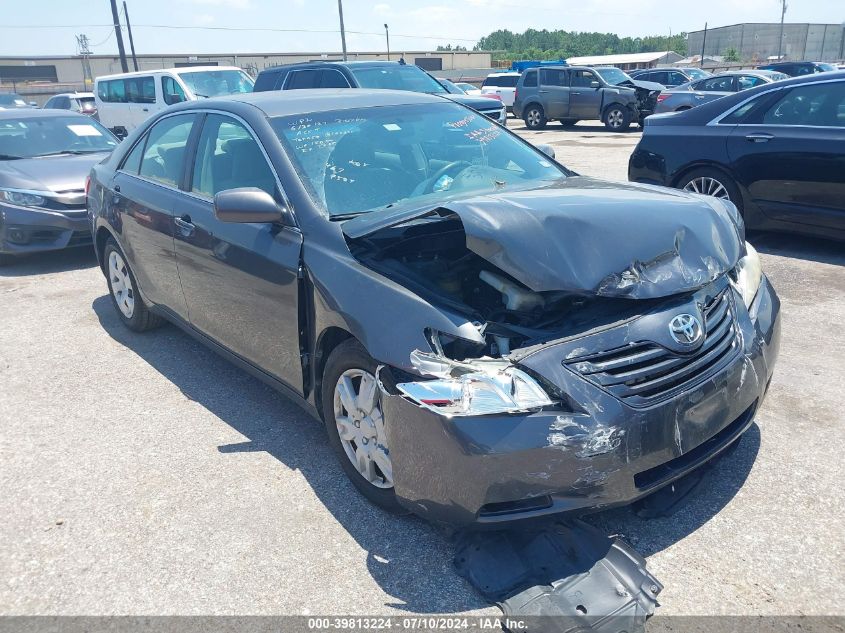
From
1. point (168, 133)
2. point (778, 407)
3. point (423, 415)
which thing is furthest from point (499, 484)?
point (168, 133)

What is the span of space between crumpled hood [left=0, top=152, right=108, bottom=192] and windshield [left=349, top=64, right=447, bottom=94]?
4767mm

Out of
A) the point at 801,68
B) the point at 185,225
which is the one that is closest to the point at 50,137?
the point at 185,225

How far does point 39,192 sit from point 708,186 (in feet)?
22.4

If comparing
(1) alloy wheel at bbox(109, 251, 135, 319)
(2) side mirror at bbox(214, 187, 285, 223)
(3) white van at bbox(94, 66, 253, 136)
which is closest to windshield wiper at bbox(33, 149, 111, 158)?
(1) alloy wheel at bbox(109, 251, 135, 319)

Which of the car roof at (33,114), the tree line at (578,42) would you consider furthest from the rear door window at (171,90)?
the tree line at (578,42)

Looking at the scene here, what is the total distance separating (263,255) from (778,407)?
2792mm

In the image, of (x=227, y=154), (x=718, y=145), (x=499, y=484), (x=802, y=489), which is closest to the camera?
(x=499, y=484)

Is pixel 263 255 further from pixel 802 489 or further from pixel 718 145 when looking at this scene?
pixel 718 145

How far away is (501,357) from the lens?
258cm

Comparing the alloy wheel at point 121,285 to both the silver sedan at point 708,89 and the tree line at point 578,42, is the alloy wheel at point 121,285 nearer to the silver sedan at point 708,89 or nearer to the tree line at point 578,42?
the silver sedan at point 708,89

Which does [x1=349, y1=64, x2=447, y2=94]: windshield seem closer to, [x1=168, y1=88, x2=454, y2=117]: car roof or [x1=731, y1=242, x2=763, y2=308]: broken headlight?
[x1=168, y1=88, x2=454, y2=117]: car roof

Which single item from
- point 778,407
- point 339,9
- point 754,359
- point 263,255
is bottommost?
point 778,407

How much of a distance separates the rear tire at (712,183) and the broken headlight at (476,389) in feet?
16.1

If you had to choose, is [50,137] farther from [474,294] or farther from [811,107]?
[811,107]
